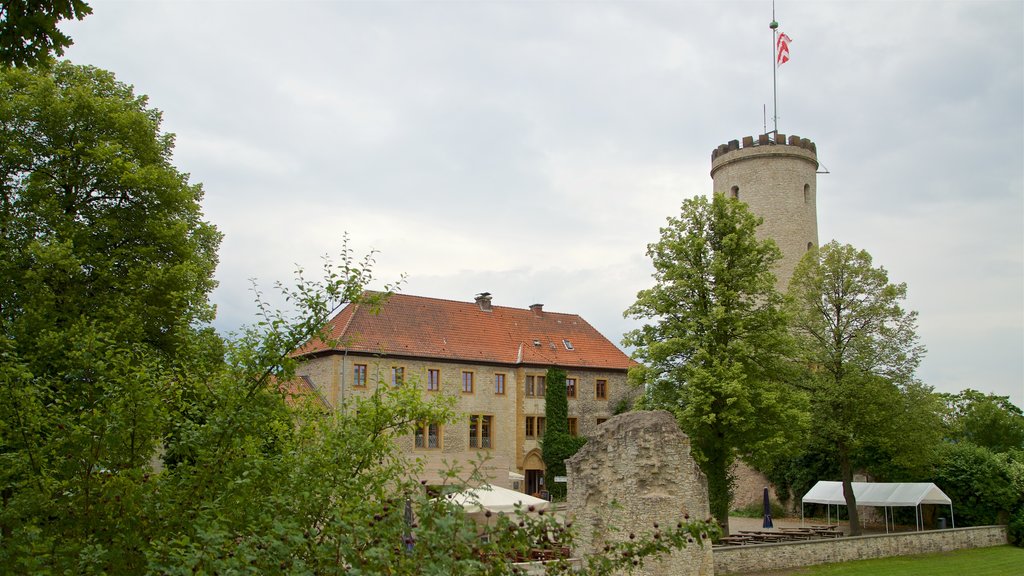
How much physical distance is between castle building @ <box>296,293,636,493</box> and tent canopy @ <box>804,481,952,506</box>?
12.8 m

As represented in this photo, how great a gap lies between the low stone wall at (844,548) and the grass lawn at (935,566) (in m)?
0.26

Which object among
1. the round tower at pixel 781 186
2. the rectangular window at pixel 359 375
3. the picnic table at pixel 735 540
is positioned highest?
the round tower at pixel 781 186

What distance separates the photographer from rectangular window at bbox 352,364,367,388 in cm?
3719

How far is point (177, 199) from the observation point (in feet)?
64.8

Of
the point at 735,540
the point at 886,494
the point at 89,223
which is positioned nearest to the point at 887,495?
the point at 886,494

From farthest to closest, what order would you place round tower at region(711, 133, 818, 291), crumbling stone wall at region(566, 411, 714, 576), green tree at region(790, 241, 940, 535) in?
1. round tower at region(711, 133, 818, 291)
2. green tree at region(790, 241, 940, 535)
3. crumbling stone wall at region(566, 411, 714, 576)

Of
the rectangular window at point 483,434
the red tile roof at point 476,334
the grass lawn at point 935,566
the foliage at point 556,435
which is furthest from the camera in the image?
the foliage at point 556,435

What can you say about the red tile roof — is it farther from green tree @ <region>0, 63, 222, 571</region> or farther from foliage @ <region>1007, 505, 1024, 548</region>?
foliage @ <region>1007, 505, 1024, 548</region>

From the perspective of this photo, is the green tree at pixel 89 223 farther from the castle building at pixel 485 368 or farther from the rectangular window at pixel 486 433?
the rectangular window at pixel 486 433

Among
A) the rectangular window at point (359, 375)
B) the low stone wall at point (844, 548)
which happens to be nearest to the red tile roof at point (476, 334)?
the rectangular window at point (359, 375)

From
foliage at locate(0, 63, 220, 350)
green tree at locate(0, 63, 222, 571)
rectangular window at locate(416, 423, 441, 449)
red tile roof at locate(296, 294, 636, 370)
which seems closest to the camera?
green tree at locate(0, 63, 222, 571)

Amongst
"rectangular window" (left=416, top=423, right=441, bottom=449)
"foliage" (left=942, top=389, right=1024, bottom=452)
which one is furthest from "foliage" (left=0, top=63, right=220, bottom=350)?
"foliage" (left=942, top=389, right=1024, bottom=452)

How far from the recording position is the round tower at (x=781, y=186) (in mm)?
39875

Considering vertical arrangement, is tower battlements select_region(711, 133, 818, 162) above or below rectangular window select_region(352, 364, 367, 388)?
above
